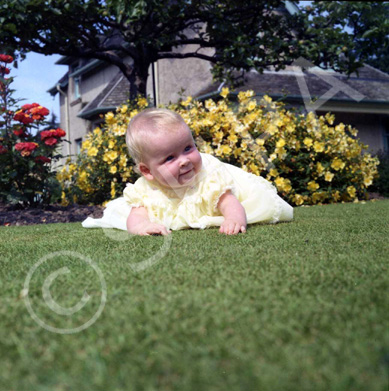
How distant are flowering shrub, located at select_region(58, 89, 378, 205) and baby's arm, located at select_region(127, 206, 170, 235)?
2757 millimetres

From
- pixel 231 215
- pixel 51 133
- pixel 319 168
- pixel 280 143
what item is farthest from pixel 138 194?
pixel 319 168

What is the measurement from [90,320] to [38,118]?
543 cm

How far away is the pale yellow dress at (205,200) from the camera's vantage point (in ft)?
10.7

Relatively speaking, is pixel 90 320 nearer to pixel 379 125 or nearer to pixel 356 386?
pixel 356 386

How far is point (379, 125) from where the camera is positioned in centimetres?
1430

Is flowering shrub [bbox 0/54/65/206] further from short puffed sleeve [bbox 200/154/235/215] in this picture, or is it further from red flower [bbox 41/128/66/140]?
short puffed sleeve [bbox 200/154/235/215]

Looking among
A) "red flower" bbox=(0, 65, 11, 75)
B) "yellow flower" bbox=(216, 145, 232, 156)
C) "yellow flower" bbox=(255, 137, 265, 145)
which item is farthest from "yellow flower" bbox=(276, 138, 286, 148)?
"red flower" bbox=(0, 65, 11, 75)

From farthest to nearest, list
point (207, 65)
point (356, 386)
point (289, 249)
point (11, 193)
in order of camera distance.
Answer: point (207, 65) → point (11, 193) → point (289, 249) → point (356, 386)

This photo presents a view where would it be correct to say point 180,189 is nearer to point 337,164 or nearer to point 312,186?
point 312,186

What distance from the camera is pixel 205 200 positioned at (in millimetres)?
3271

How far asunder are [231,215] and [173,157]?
21.7 inches

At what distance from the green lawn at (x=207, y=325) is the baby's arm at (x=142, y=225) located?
104cm

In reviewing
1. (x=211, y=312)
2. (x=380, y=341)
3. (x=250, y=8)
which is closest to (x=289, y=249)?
(x=211, y=312)
